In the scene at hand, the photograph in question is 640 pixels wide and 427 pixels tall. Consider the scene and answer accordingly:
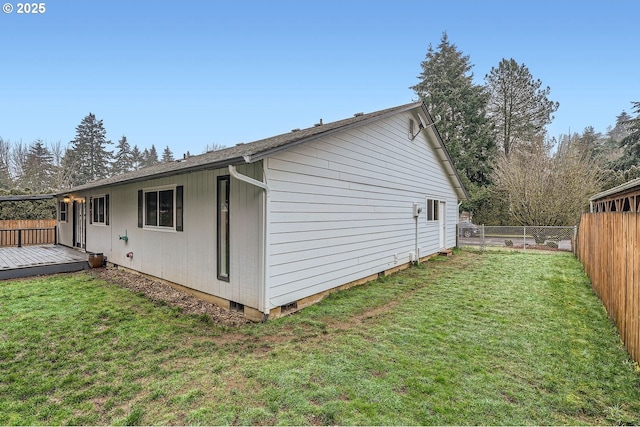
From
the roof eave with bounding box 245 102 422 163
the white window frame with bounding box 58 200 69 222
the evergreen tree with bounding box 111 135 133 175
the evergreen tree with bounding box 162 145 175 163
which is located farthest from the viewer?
the evergreen tree with bounding box 162 145 175 163

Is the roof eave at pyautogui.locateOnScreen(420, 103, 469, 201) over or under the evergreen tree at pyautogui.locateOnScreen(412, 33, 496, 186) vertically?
under

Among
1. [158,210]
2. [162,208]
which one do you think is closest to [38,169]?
[158,210]

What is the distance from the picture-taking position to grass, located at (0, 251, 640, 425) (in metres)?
2.43

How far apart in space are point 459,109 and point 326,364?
25.7m

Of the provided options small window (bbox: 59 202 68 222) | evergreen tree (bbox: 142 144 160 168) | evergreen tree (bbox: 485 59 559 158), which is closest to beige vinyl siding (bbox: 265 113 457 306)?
small window (bbox: 59 202 68 222)

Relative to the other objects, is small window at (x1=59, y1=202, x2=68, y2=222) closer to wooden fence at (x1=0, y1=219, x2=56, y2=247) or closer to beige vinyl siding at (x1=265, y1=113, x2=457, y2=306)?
wooden fence at (x1=0, y1=219, x2=56, y2=247)

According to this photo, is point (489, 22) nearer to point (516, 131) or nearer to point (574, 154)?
point (574, 154)

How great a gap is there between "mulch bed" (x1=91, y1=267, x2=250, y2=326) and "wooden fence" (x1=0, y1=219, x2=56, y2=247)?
352 inches

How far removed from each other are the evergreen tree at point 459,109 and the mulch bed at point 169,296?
2226 cm

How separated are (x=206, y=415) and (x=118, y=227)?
7.73 metres

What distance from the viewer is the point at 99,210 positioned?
31.4 ft

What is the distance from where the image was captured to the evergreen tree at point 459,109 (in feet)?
76.1

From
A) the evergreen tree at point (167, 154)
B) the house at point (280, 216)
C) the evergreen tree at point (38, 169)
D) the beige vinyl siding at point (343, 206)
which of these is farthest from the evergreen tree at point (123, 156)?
the beige vinyl siding at point (343, 206)

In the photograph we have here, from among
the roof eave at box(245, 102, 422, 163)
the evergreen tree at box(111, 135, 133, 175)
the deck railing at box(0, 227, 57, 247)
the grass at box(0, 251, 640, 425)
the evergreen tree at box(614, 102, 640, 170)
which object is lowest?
the grass at box(0, 251, 640, 425)
